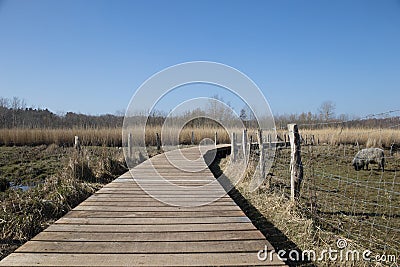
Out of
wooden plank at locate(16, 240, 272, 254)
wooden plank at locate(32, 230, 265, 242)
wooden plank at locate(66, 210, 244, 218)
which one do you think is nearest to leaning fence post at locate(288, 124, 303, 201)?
wooden plank at locate(66, 210, 244, 218)

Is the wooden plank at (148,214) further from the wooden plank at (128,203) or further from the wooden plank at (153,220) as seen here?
the wooden plank at (128,203)

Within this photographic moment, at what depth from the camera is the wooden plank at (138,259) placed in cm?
210

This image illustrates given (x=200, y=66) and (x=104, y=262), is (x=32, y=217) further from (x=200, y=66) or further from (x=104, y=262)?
(x=200, y=66)

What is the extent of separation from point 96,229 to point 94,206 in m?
0.89

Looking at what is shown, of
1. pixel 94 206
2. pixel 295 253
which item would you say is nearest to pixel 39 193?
pixel 94 206

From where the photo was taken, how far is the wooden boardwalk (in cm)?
217

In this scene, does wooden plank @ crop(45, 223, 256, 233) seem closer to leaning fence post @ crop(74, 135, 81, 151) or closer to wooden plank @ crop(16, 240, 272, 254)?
wooden plank @ crop(16, 240, 272, 254)

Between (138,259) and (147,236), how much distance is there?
0.47 meters

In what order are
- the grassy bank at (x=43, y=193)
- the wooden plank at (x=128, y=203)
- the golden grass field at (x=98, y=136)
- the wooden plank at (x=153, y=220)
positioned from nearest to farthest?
the wooden plank at (x=153, y=220), the grassy bank at (x=43, y=193), the wooden plank at (x=128, y=203), the golden grass field at (x=98, y=136)

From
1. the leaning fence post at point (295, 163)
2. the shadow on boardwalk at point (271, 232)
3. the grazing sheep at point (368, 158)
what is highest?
the leaning fence post at point (295, 163)

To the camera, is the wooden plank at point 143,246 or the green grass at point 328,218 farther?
the green grass at point 328,218

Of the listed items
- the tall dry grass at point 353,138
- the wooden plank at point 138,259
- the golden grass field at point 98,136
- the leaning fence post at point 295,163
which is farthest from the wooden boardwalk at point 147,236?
the tall dry grass at point 353,138

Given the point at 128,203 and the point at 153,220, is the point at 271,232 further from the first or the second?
the point at 128,203

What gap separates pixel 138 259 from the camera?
219 centimetres
